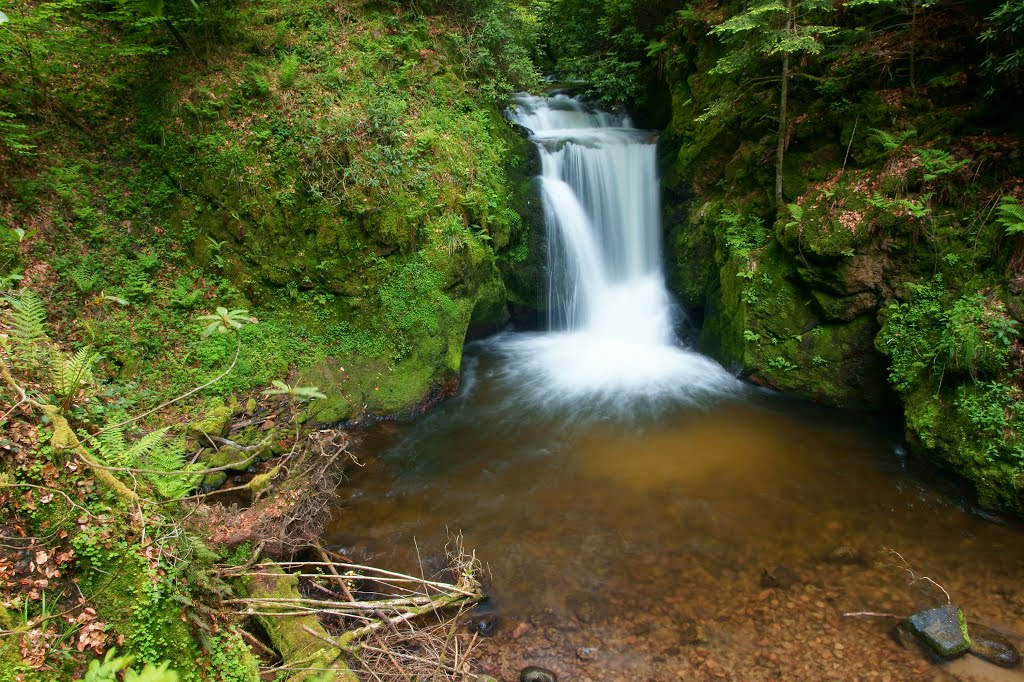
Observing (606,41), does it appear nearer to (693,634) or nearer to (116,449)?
(693,634)

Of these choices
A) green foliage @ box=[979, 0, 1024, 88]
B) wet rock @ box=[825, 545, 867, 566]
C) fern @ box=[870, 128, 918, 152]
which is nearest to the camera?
wet rock @ box=[825, 545, 867, 566]

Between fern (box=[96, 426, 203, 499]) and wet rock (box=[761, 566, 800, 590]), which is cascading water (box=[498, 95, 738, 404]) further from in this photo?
fern (box=[96, 426, 203, 499])

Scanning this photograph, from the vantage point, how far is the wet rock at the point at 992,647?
12.9 feet

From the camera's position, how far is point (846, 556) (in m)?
5.05

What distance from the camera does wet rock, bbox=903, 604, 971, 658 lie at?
3980 mm

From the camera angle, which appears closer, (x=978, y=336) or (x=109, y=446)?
(x=109, y=446)

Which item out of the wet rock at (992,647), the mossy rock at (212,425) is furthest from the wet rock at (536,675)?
the mossy rock at (212,425)

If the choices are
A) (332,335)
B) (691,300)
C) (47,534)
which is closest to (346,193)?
(332,335)

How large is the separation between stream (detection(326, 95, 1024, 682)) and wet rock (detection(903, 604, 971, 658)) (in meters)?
0.12

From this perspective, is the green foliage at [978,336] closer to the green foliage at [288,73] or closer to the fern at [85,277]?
the green foliage at [288,73]

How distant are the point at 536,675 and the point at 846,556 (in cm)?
335

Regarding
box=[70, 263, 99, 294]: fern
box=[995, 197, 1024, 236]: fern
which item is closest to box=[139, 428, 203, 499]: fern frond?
box=[70, 263, 99, 294]: fern

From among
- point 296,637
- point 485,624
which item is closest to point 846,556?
point 485,624

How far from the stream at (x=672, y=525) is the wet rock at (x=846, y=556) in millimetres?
A: 19
